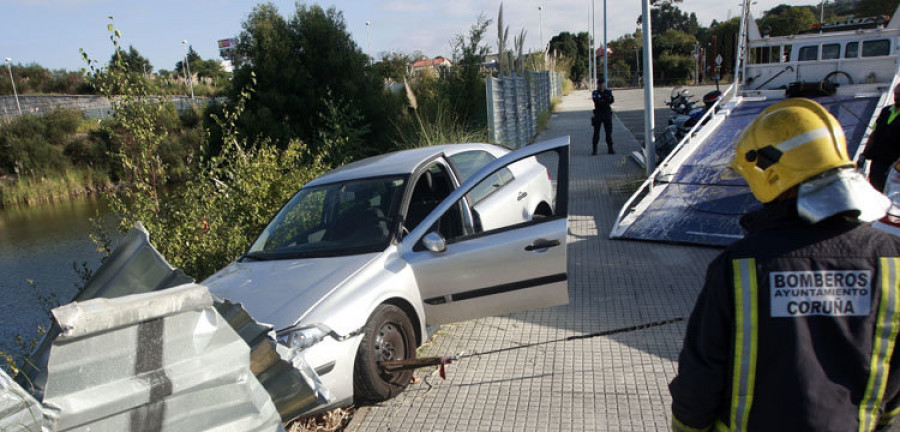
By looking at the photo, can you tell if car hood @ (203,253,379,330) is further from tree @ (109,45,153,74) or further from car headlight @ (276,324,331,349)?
tree @ (109,45,153,74)

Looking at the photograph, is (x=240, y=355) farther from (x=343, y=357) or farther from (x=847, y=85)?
(x=847, y=85)

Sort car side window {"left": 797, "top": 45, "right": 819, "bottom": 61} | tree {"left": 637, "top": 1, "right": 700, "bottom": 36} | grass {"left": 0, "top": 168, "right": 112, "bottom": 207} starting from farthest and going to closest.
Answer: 1. tree {"left": 637, "top": 1, "right": 700, "bottom": 36}
2. grass {"left": 0, "top": 168, "right": 112, "bottom": 207}
3. car side window {"left": 797, "top": 45, "right": 819, "bottom": 61}

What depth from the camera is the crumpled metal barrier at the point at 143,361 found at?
1710 mm

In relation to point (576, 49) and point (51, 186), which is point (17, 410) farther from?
point (576, 49)

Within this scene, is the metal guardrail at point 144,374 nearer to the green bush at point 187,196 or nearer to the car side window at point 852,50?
the green bush at point 187,196

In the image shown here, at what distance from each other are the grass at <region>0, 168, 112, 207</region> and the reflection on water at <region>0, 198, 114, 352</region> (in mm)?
2317

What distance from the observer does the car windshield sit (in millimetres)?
4430

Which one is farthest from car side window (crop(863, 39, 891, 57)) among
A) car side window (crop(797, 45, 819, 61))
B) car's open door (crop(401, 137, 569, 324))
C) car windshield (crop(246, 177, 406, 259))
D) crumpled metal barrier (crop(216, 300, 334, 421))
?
crumpled metal barrier (crop(216, 300, 334, 421))

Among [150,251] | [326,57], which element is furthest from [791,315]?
[326,57]

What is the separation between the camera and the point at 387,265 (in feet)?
13.4

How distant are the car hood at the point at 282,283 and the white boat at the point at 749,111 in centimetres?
427

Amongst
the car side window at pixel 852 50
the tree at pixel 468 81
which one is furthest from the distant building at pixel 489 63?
the car side window at pixel 852 50

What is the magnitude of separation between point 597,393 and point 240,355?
Result: 2.57 m

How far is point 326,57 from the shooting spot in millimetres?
14586
